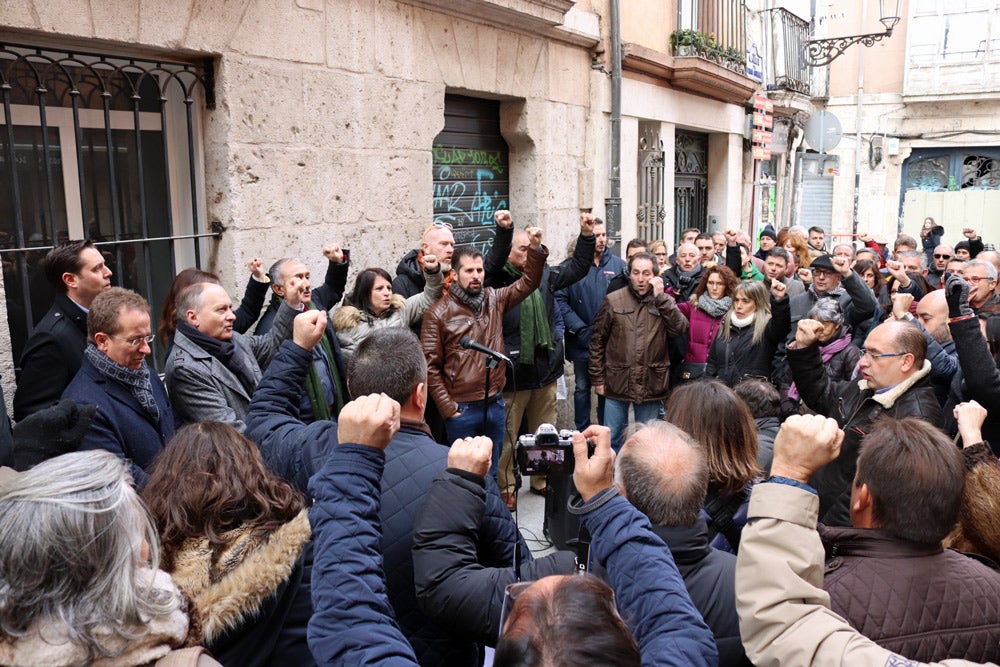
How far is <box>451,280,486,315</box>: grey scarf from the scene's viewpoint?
4.80 meters

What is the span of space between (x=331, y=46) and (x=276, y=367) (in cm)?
324

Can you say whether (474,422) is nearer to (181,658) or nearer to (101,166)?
(101,166)

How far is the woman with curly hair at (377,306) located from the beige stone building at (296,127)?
2.17 feet

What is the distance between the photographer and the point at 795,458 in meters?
1.73

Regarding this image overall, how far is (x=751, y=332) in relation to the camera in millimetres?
5211

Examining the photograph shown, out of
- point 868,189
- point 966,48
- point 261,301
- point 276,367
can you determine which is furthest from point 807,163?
point 276,367

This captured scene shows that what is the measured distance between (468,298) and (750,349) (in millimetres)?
1863

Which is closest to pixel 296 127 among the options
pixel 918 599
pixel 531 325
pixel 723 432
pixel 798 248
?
pixel 531 325

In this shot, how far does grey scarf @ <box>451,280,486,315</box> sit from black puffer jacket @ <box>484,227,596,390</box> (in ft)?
1.50

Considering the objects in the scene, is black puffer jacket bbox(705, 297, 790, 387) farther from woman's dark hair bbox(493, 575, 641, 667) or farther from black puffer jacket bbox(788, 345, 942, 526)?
woman's dark hair bbox(493, 575, 641, 667)

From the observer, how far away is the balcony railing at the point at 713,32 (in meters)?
10.1

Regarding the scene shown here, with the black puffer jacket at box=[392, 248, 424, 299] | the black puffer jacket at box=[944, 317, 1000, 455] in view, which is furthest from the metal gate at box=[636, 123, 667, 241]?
the black puffer jacket at box=[944, 317, 1000, 455]

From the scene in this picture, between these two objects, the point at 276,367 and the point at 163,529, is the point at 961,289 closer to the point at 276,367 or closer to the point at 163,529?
the point at 276,367

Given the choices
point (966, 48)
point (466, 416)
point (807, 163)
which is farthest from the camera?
point (966, 48)
